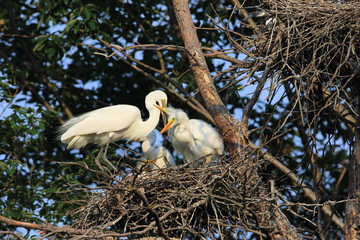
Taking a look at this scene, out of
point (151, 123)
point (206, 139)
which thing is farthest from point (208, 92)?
point (151, 123)

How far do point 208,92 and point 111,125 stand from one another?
1.48 m

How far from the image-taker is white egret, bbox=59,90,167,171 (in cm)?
642

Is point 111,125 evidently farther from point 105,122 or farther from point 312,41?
point 312,41

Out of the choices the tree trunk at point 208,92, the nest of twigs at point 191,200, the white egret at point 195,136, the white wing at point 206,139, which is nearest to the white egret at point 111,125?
the white egret at point 195,136

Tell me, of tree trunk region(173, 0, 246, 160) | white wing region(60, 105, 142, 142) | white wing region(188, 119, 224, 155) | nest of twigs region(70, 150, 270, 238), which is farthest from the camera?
white wing region(60, 105, 142, 142)

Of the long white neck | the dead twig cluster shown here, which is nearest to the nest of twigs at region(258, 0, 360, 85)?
the dead twig cluster

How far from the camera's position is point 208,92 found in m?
5.31

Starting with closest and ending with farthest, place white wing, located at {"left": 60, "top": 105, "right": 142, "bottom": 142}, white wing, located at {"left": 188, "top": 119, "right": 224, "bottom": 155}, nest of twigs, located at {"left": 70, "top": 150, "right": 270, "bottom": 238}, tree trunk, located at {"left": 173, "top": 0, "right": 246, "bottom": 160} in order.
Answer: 1. nest of twigs, located at {"left": 70, "top": 150, "right": 270, "bottom": 238}
2. tree trunk, located at {"left": 173, "top": 0, "right": 246, "bottom": 160}
3. white wing, located at {"left": 188, "top": 119, "right": 224, "bottom": 155}
4. white wing, located at {"left": 60, "top": 105, "right": 142, "bottom": 142}

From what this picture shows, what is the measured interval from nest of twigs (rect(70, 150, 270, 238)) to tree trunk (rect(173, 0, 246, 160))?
0.65 ft

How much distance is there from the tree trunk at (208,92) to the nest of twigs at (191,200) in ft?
0.65

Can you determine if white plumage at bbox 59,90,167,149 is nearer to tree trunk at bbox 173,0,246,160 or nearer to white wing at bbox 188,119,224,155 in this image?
white wing at bbox 188,119,224,155

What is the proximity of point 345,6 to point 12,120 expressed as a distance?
3.85 metres

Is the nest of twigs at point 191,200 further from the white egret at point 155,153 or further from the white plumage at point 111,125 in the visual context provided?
the white plumage at point 111,125

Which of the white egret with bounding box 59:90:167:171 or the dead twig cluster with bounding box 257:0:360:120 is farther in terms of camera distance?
A: the white egret with bounding box 59:90:167:171
